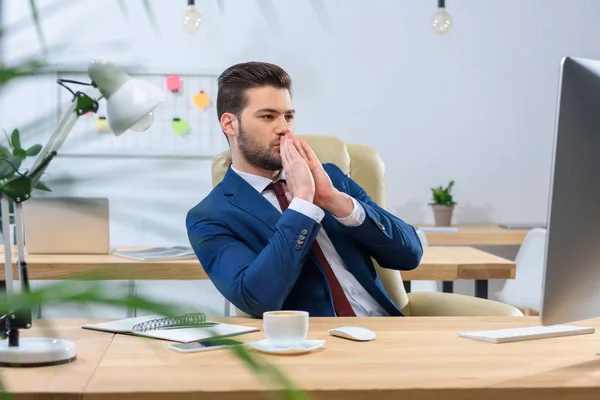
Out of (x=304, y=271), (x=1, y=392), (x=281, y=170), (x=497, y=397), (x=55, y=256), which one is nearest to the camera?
(x=1, y=392)

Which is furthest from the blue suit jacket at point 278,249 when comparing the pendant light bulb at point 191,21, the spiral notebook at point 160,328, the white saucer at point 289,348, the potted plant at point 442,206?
the potted plant at point 442,206

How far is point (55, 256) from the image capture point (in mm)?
2814

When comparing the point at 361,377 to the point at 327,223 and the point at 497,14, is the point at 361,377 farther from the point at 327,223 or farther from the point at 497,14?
the point at 497,14

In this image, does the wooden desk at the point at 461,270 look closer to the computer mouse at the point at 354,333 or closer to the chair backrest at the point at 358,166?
the chair backrest at the point at 358,166

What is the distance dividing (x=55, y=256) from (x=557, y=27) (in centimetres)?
333

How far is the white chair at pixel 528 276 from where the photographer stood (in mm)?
3677

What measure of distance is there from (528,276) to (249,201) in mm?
2108

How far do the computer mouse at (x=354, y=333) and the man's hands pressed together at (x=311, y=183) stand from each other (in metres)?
0.65

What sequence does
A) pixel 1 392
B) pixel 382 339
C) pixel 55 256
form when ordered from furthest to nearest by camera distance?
pixel 55 256 < pixel 382 339 < pixel 1 392

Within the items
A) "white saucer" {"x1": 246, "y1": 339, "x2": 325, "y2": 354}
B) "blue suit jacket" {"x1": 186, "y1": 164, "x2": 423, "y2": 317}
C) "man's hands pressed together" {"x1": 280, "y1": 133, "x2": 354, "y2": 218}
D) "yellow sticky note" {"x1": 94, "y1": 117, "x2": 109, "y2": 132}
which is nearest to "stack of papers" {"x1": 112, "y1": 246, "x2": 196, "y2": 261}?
"yellow sticky note" {"x1": 94, "y1": 117, "x2": 109, "y2": 132}

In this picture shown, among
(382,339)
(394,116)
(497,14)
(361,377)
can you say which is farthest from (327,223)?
(497,14)

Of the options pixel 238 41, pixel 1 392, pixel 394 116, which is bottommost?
pixel 1 392

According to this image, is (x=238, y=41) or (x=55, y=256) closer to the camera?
(x=55, y=256)

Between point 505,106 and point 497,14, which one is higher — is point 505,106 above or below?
below
